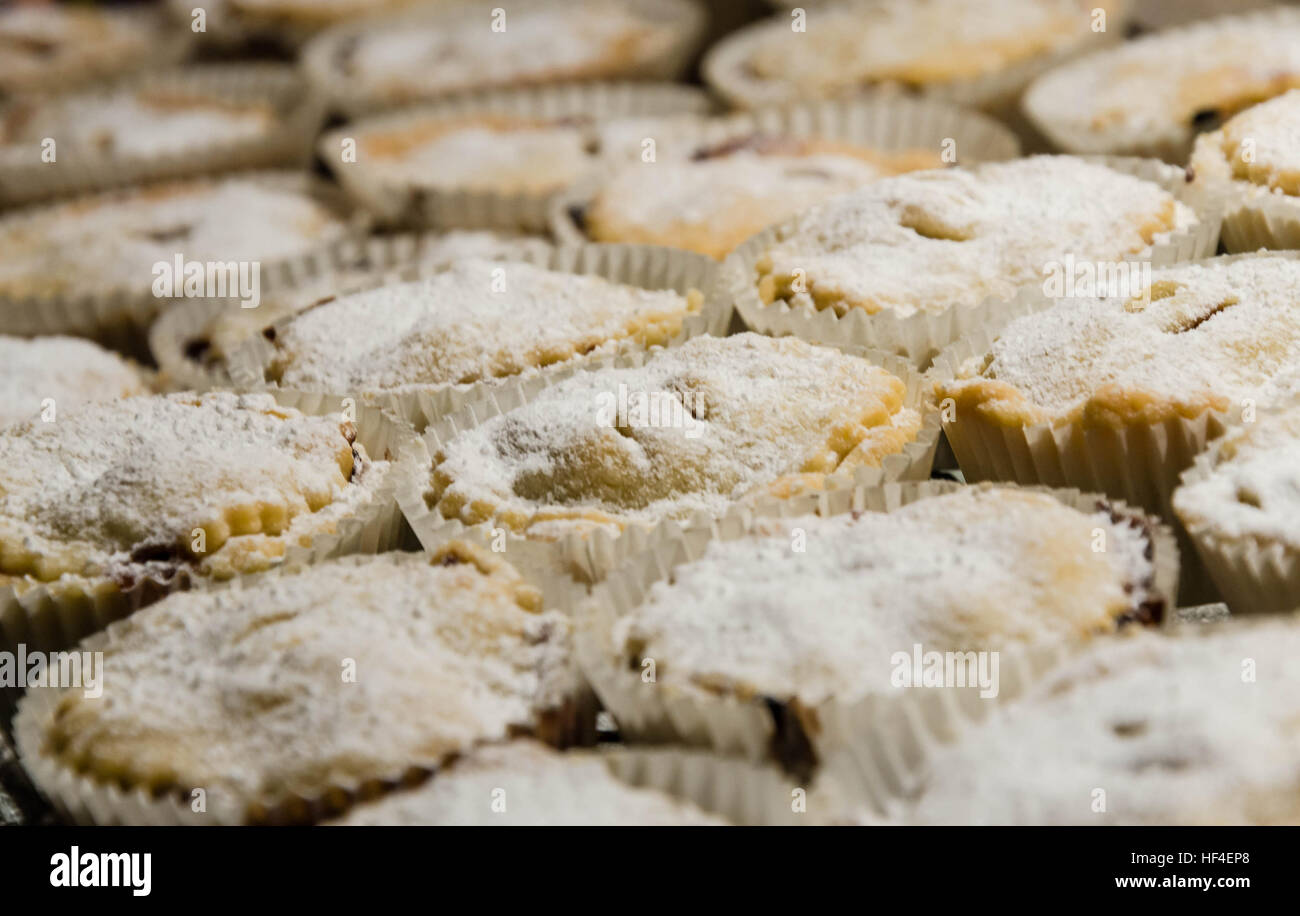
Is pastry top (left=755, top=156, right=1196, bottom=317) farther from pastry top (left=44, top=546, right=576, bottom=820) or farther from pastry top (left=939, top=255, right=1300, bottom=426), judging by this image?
pastry top (left=44, top=546, right=576, bottom=820)

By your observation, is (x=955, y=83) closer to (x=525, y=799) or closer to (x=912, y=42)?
(x=912, y=42)

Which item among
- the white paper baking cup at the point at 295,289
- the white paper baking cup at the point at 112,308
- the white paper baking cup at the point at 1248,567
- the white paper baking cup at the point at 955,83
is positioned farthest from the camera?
the white paper baking cup at the point at 955,83

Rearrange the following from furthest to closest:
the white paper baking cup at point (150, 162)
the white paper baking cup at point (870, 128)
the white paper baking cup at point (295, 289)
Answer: the white paper baking cup at point (150, 162)
the white paper baking cup at point (870, 128)
the white paper baking cup at point (295, 289)

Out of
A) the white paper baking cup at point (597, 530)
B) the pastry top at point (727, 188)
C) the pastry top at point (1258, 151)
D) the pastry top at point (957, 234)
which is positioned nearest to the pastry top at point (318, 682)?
the white paper baking cup at point (597, 530)

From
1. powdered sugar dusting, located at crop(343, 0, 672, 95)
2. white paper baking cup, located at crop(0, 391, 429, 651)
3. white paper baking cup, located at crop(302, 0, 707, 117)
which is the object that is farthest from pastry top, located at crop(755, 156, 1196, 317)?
powdered sugar dusting, located at crop(343, 0, 672, 95)

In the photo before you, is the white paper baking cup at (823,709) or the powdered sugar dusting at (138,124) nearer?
the white paper baking cup at (823,709)

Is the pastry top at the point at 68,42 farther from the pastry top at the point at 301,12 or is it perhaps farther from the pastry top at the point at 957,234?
the pastry top at the point at 957,234
